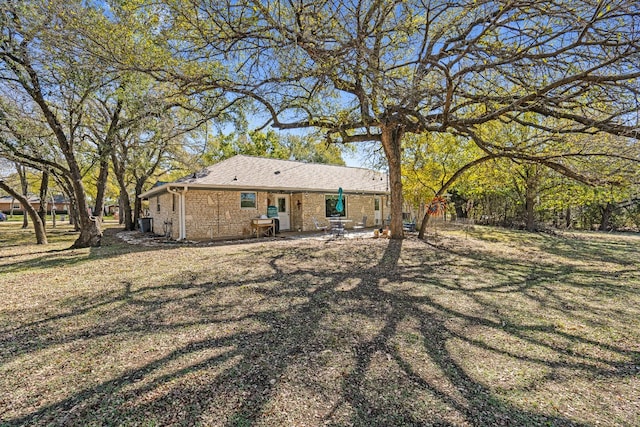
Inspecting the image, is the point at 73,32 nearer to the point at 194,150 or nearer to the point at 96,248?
the point at 96,248

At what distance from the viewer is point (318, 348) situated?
11.0ft

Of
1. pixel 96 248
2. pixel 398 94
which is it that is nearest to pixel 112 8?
pixel 398 94

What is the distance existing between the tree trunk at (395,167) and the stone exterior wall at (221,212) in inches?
224

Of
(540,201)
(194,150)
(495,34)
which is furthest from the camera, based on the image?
(540,201)

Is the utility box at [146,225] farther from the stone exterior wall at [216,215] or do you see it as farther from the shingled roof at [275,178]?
the stone exterior wall at [216,215]

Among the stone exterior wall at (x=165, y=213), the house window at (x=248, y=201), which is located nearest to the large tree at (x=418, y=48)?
the house window at (x=248, y=201)

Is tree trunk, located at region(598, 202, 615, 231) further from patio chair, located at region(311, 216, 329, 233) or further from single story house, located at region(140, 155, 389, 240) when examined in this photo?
patio chair, located at region(311, 216, 329, 233)

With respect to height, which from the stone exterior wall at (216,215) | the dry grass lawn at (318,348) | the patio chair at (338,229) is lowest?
the dry grass lawn at (318,348)

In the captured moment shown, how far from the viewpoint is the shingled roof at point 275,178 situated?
1287cm

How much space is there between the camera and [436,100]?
8.12 meters

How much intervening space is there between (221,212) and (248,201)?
4.53 feet

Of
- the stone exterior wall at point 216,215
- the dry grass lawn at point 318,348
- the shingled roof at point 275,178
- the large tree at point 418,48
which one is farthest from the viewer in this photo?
the shingled roof at point 275,178

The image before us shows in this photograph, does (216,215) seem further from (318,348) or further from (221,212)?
(318,348)

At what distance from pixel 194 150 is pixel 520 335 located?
58.7ft
